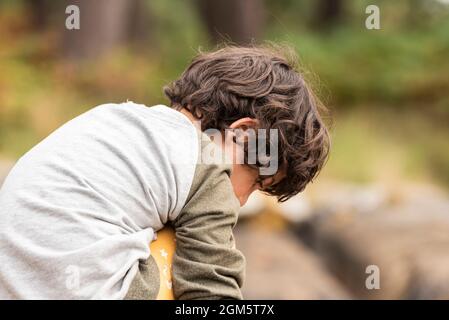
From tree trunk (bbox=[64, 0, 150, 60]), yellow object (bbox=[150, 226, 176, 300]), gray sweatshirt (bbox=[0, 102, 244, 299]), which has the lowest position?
yellow object (bbox=[150, 226, 176, 300])

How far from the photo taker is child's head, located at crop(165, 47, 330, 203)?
2.44 metres

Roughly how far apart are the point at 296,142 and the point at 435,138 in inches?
275

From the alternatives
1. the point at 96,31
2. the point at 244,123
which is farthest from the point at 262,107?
the point at 96,31

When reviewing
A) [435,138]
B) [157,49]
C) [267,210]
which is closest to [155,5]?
[157,49]

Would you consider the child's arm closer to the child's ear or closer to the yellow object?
the yellow object

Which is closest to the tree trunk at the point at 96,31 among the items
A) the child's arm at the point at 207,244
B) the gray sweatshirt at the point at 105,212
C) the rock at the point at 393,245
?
the rock at the point at 393,245

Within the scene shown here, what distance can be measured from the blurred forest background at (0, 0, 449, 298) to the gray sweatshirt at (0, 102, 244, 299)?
2759 millimetres

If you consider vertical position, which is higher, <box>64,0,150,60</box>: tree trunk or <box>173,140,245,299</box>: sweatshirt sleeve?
<box>64,0,150,60</box>: tree trunk

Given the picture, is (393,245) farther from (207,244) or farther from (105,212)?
→ (105,212)

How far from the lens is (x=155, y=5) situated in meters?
13.8

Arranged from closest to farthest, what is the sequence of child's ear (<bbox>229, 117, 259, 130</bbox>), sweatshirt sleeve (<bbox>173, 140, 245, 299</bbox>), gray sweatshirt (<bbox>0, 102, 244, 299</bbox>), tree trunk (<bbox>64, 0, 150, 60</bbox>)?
gray sweatshirt (<bbox>0, 102, 244, 299</bbox>), sweatshirt sleeve (<bbox>173, 140, 245, 299</bbox>), child's ear (<bbox>229, 117, 259, 130</bbox>), tree trunk (<bbox>64, 0, 150, 60</bbox>)

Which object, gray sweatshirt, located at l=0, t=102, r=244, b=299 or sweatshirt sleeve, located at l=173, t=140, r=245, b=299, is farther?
sweatshirt sleeve, located at l=173, t=140, r=245, b=299

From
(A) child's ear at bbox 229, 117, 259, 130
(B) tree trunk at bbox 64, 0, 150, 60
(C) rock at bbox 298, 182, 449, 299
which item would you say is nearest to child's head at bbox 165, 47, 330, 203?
(A) child's ear at bbox 229, 117, 259, 130
